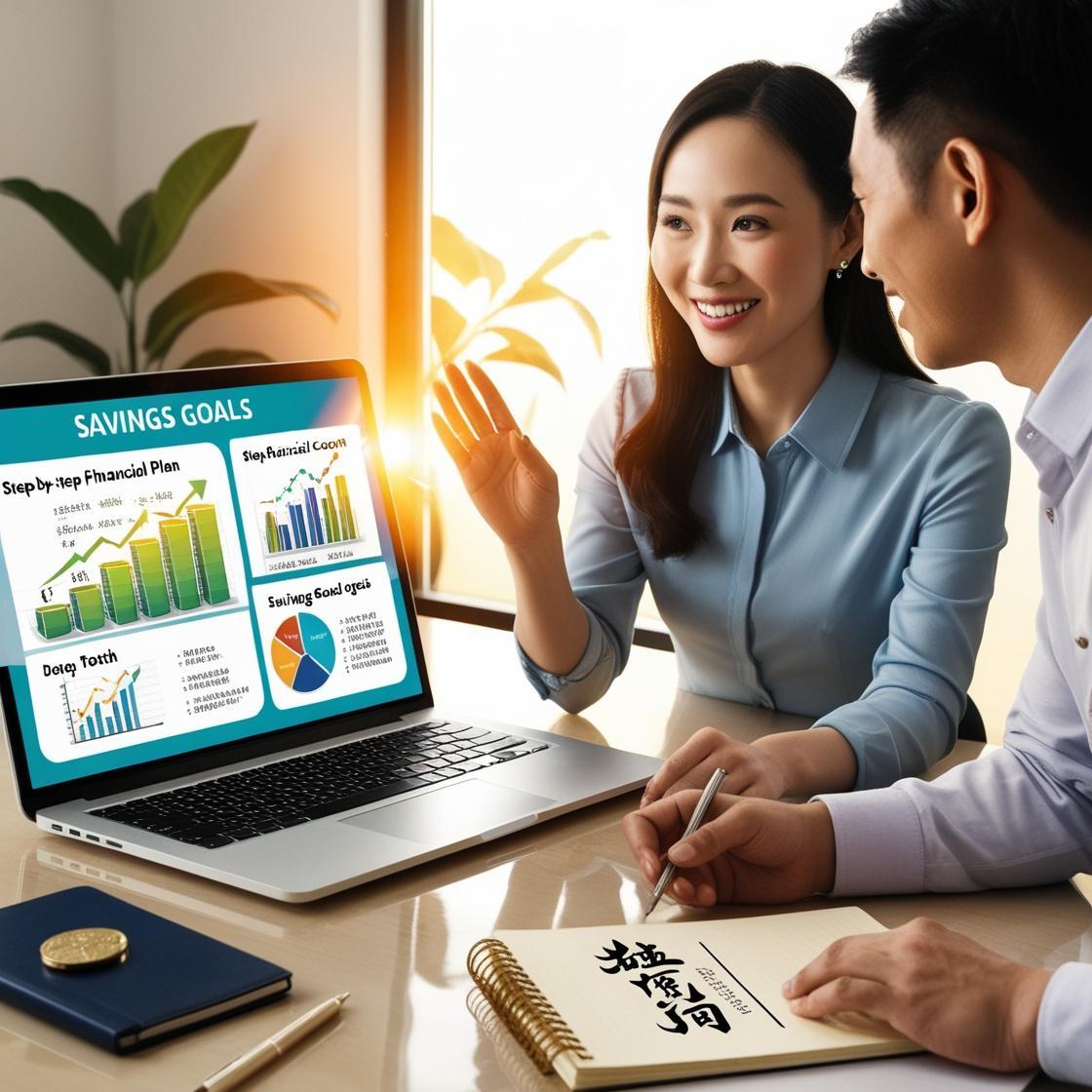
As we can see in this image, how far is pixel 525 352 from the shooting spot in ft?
11.1

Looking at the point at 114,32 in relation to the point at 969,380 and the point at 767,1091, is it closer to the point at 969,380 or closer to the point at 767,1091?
the point at 969,380

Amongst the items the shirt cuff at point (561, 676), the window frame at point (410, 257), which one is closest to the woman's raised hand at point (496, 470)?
the shirt cuff at point (561, 676)

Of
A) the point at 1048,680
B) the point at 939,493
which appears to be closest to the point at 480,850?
the point at 1048,680

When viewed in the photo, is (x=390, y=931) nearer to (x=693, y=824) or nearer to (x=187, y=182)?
(x=693, y=824)

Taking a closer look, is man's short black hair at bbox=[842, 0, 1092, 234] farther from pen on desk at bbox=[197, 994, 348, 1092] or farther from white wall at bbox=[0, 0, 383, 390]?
white wall at bbox=[0, 0, 383, 390]

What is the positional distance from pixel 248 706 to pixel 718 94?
0.88 metres

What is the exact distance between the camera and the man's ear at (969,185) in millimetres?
932

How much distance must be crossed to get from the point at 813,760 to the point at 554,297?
2295mm

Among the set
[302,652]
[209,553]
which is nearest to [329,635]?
[302,652]

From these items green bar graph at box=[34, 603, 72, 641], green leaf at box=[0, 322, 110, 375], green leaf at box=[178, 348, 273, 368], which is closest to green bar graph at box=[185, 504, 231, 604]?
green bar graph at box=[34, 603, 72, 641]

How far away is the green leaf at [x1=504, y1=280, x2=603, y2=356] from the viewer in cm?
330

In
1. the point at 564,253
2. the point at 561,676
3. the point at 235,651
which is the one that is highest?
the point at 564,253

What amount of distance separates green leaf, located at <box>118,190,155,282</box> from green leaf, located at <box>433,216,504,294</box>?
2.27 feet

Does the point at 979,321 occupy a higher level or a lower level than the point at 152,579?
higher
